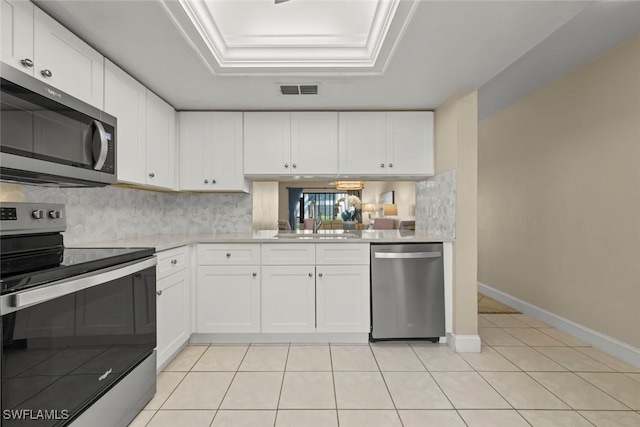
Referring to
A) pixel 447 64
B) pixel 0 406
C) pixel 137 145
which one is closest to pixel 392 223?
pixel 447 64

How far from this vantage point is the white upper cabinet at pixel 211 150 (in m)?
3.08

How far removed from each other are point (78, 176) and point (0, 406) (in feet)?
3.29

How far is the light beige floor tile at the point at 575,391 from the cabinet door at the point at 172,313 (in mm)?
2528

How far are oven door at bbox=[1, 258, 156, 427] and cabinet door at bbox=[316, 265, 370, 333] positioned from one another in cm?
138

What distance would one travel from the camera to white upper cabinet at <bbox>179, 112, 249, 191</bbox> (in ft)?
10.1

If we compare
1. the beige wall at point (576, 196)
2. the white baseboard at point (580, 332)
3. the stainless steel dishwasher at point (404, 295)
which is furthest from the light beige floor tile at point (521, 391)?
the beige wall at point (576, 196)

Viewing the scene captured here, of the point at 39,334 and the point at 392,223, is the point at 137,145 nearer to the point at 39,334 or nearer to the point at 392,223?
the point at 39,334

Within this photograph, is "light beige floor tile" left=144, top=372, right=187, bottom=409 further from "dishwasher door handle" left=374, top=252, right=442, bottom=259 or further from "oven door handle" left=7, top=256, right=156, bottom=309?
"dishwasher door handle" left=374, top=252, right=442, bottom=259

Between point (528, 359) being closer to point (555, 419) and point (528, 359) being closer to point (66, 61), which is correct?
point (555, 419)

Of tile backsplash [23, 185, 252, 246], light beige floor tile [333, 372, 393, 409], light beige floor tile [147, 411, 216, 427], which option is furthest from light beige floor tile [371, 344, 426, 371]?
tile backsplash [23, 185, 252, 246]

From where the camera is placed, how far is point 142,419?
1.75 m

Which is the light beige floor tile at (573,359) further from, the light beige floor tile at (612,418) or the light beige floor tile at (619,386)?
the light beige floor tile at (612,418)

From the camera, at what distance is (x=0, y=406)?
1046 mm

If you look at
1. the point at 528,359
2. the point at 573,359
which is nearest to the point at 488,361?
the point at 528,359
